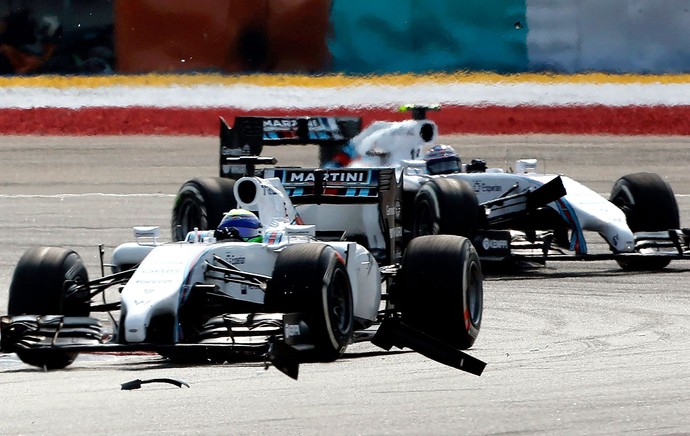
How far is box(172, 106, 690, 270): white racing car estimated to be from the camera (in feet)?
47.2

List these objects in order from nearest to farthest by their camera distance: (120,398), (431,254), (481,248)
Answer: (120,398), (431,254), (481,248)

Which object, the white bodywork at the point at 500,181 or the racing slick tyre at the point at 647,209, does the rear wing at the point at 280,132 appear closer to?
the white bodywork at the point at 500,181

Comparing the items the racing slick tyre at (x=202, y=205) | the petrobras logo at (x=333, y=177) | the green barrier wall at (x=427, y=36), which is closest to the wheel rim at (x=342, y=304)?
the petrobras logo at (x=333, y=177)

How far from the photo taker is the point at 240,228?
10172mm

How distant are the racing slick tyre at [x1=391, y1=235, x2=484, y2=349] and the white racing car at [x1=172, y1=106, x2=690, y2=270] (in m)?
3.39

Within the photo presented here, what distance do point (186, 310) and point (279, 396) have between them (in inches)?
62.1

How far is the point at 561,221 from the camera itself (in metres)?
15.1

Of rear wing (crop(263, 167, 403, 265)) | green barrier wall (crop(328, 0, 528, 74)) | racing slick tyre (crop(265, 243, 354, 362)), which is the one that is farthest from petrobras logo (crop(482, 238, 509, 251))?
green barrier wall (crop(328, 0, 528, 74))

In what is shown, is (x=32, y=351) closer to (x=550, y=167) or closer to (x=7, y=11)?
(x=550, y=167)

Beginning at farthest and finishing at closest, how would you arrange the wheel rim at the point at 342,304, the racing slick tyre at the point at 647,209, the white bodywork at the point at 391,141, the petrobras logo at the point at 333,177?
the white bodywork at the point at 391,141, the racing slick tyre at the point at 647,209, the petrobras logo at the point at 333,177, the wheel rim at the point at 342,304

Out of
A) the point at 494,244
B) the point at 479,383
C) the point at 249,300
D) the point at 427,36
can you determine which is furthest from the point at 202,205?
the point at 427,36

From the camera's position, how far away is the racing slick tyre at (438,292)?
9703 mm

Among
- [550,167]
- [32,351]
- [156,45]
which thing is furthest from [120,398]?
[156,45]

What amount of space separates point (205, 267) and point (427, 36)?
1502cm
